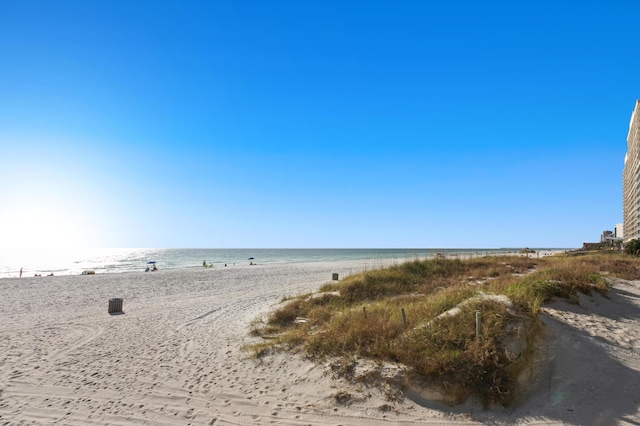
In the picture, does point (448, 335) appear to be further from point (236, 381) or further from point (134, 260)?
point (134, 260)

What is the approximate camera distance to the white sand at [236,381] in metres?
5.95

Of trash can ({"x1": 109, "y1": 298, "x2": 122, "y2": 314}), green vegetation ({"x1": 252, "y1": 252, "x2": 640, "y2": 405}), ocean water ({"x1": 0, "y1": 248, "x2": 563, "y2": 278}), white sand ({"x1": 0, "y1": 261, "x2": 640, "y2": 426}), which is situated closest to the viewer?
white sand ({"x1": 0, "y1": 261, "x2": 640, "y2": 426})

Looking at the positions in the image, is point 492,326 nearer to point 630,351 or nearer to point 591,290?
point 630,351

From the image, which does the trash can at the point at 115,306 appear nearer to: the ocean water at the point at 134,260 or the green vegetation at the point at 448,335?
the green vegetation at the point at 448,335

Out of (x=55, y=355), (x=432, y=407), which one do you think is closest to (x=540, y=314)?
(x=432, y=407)

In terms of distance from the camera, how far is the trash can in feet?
52.0

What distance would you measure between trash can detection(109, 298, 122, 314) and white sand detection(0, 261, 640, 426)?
301 centimetres

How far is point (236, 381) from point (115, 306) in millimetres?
11326

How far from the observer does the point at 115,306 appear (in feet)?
52.3

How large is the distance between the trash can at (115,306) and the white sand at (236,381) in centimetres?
301

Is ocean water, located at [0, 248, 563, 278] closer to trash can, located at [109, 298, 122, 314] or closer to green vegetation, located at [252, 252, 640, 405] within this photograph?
green vegetation, located at [252, 252, 640, 405]

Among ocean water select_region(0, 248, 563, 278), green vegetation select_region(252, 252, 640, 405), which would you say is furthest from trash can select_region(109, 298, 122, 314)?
ocean water select_region(0, 248, 563, 278)

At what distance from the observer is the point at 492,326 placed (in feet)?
24.1

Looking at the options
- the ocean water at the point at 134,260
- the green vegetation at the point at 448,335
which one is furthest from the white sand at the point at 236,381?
the ocean water at the point at 134,260
